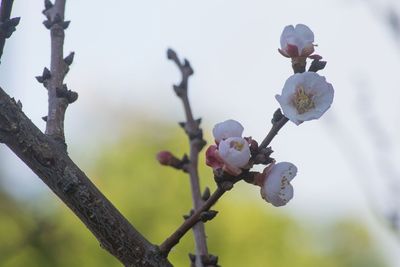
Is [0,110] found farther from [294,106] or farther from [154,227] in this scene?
[154,227]

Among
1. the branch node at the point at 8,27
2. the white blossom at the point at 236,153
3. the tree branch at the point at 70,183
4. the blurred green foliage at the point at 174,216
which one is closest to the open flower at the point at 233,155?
the white blossom at the point at 236,153

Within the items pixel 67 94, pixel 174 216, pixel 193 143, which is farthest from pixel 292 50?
pixel 174 216

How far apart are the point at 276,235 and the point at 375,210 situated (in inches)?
148

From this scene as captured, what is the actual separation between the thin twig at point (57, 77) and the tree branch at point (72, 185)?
0.04m

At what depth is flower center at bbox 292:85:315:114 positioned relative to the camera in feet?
2.61

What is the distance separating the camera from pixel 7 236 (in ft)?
12.8

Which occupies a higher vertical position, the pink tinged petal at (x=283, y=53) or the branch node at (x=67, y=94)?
the branch node at (x=67, y=94)

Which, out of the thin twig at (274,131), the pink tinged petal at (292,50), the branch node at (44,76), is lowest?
the thin twig at (274,131)

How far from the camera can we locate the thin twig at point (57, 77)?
88cm

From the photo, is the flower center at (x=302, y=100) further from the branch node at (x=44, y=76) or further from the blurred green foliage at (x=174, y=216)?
the blurred green foliage at (x=174, y=216)

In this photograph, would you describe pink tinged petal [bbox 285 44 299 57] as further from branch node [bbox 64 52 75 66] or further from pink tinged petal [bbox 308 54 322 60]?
branch node [bbox 64 52 75 66]

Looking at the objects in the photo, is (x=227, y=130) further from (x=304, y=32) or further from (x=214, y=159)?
(x=304, y=32)

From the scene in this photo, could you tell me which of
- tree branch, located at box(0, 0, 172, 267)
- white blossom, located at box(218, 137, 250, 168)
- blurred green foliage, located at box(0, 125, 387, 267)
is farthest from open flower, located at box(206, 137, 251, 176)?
blurred green foliage, located at box(0, 125, 387, 267)

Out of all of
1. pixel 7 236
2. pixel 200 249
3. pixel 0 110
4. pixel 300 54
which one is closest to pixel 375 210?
pixel 200 249
